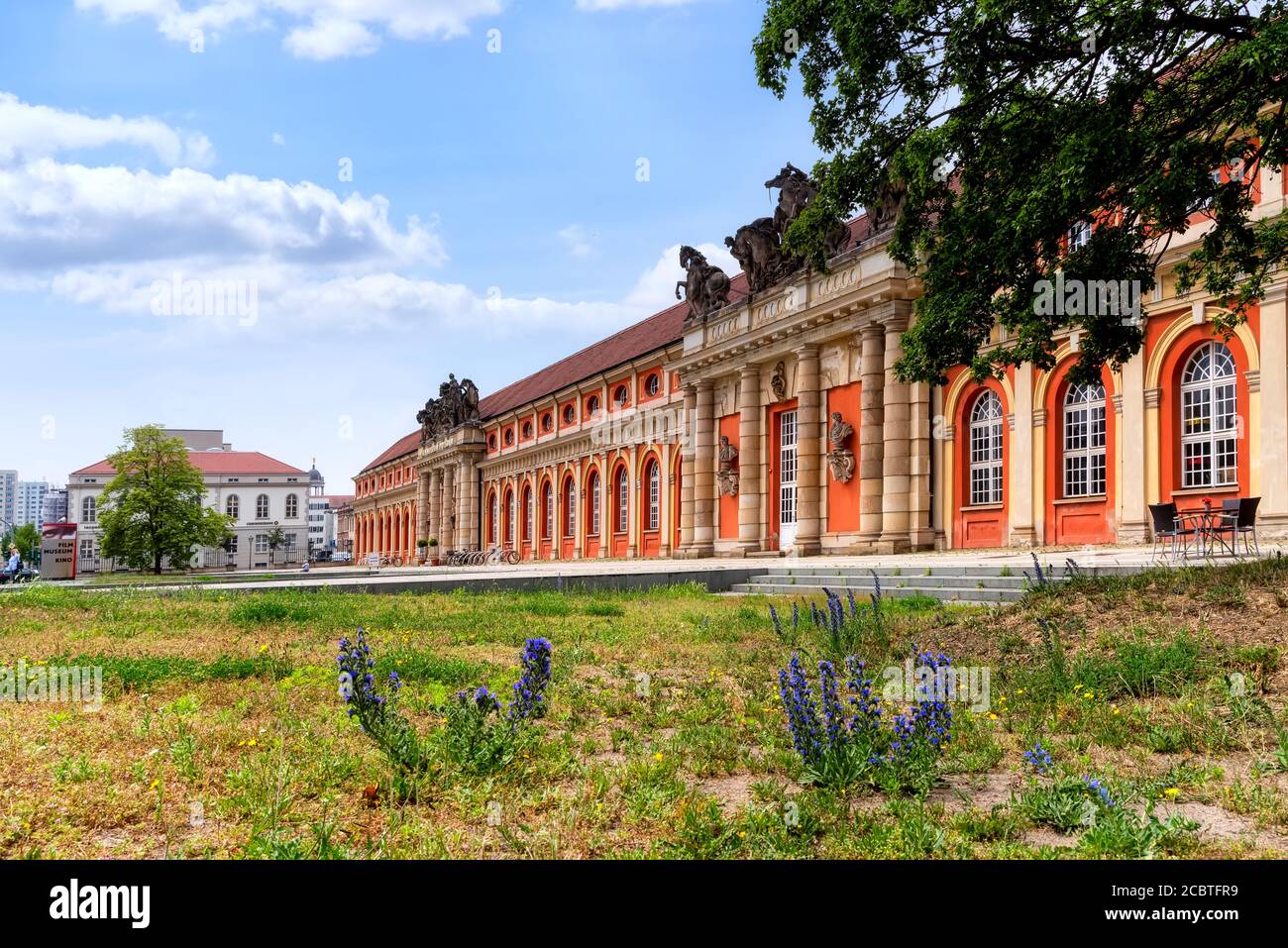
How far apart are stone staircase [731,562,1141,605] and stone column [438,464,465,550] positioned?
1916 inches

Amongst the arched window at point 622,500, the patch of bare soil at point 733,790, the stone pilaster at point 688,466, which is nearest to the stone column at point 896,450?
the stone pilaster at point 688,466

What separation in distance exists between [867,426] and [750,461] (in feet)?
22.4

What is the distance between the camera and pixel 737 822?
423 centimetres

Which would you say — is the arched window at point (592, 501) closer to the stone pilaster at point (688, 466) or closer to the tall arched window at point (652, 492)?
the tall arched window at point (652, 492)

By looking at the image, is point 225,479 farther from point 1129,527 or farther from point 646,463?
point 1129,527

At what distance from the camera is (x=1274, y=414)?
20.2 m

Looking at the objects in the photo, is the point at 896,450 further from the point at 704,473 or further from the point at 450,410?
the point at 450,410

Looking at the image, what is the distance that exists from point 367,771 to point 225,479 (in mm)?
116205

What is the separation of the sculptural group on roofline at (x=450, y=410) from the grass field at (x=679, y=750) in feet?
190

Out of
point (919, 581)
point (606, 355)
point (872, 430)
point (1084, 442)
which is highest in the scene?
point (606, 355)

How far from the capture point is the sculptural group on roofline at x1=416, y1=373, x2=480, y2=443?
224 feet

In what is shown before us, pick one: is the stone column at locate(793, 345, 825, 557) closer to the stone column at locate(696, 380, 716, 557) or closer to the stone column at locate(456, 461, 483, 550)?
the stone column at locate(696, 380, 716, 557)

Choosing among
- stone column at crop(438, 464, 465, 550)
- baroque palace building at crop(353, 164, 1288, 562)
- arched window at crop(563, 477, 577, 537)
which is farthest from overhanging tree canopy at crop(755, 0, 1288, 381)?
stone column at crop(438, 464, 465, 550)

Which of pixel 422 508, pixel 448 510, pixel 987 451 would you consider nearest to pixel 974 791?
pixel 987 451
